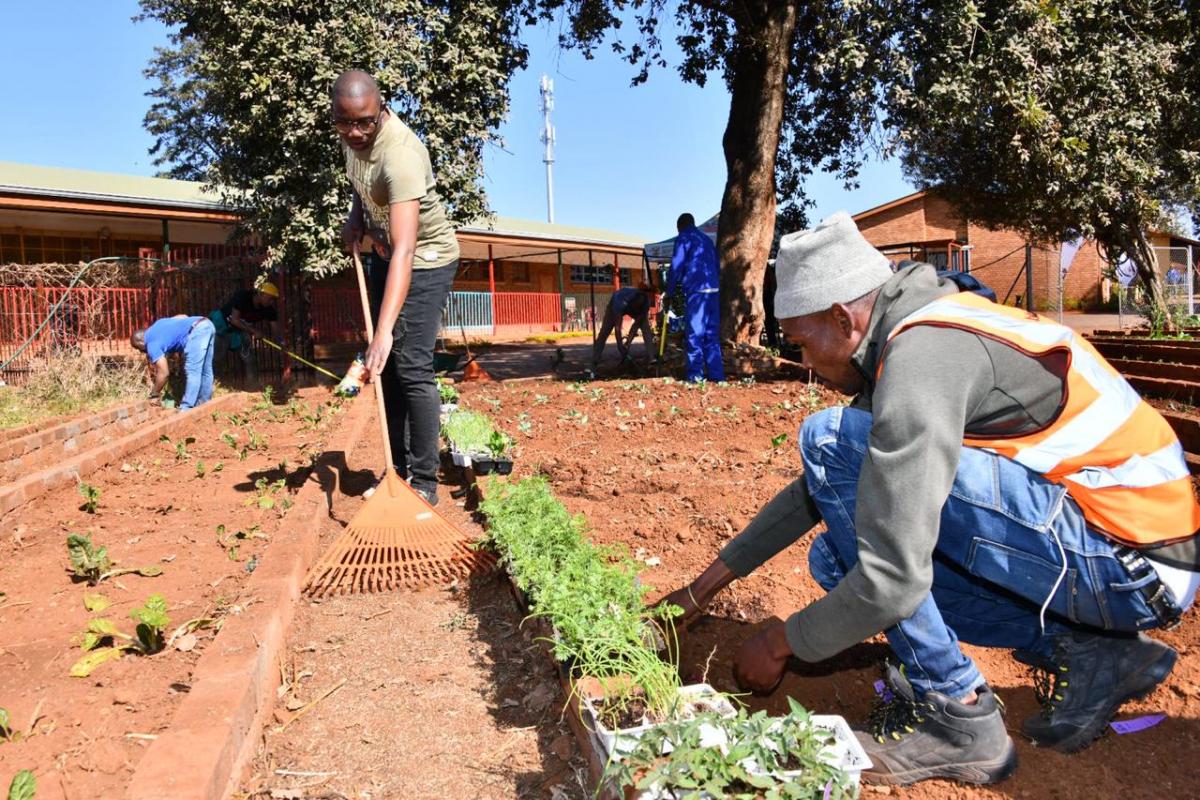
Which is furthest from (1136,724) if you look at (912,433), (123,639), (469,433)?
(469,433)

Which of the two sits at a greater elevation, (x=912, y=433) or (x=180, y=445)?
(x=912, y=433)

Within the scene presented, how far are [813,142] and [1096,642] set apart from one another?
41.4 ft

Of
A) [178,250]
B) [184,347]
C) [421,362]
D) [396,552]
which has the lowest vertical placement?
[396,552]

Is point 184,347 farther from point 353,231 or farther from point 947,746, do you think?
point 947,746

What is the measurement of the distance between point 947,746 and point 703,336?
7.15 m

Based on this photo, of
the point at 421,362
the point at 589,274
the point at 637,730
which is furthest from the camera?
the point at 589,274

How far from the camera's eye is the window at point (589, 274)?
3303 centimetres

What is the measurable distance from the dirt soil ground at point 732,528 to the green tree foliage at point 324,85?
12.3 ft

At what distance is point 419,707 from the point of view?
2.31 m

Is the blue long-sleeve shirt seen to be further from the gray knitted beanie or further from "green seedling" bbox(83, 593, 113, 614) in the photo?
the gray knitted beanie

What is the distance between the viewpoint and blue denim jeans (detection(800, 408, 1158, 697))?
1706 millimetres

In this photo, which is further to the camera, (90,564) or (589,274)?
(589,274)

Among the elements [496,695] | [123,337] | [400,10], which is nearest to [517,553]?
[496,695]

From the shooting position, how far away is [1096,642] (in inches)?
74.1
